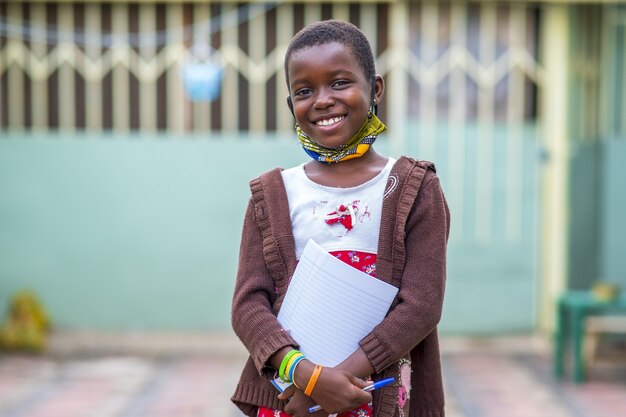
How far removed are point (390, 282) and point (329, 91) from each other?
45cm

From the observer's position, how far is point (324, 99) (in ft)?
6.11

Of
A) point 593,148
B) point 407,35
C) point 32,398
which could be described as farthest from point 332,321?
point 593,148

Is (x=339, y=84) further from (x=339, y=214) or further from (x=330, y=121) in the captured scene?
(x=339, y=214)

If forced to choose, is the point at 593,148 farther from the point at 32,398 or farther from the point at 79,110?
the point at 32,398

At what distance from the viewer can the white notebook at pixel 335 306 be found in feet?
5.97

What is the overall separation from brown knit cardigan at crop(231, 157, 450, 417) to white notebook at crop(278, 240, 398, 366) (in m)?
0.03

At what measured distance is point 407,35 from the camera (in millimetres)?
5699

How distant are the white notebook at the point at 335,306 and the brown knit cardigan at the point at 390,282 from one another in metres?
0.03

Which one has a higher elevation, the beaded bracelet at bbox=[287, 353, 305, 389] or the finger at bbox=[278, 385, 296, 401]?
the beaded bracelet at bbox=[287, 353, 305, 389]

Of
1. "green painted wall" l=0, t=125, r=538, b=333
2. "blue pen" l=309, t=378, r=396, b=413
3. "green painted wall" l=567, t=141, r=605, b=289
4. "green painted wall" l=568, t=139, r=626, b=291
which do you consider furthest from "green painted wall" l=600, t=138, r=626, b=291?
"blue pen" l=309, t=378, r=396, b=413

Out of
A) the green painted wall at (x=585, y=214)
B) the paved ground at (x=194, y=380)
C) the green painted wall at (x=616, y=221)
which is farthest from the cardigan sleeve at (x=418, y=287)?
the green painted wall at (x=585, y=214)

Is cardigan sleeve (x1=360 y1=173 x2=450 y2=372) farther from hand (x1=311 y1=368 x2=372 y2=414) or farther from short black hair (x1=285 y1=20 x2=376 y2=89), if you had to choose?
short black hair (x1=285 y1=20 x2=376 y2=89)

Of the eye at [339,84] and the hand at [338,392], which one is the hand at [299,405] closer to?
the hand at [338,392]

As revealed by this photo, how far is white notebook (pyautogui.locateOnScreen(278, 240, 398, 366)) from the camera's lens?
5.97 ft
